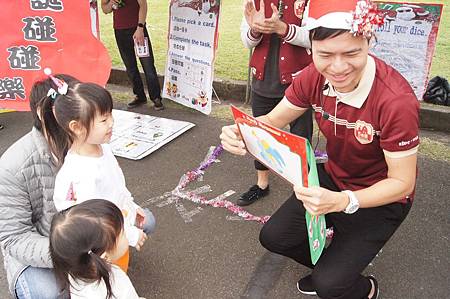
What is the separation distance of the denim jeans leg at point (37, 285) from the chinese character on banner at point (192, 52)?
2669mm

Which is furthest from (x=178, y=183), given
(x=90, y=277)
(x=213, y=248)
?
(x=90, y=277)

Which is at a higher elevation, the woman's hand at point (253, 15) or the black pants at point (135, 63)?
the woman's hand at point (253, 15)

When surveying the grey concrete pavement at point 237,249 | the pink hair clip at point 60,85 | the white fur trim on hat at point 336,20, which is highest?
the white fur trim on hat at point 336,20

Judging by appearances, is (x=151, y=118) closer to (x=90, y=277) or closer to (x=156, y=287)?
(x=156, y=287)

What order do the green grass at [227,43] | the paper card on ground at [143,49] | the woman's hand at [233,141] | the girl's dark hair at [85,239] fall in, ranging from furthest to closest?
the green grass at [227,43] < the paper card on ground at [143,49] < the woman's hand at [233,141] < the girl's dark hair at [85,239]

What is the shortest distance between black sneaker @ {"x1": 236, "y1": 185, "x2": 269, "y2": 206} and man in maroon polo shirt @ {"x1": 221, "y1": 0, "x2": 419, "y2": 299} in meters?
0.77

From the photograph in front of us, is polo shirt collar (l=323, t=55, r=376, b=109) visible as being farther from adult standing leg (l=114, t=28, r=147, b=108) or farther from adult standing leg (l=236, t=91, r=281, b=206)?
adult standing leg (l=114, t=28, r=147, b=108)

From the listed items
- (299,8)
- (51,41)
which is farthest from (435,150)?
(51,41)

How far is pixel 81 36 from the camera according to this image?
9.40ft

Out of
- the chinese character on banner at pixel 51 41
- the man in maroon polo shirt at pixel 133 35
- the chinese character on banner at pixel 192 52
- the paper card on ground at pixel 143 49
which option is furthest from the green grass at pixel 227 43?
the chinese character on banner at pixel 51 41

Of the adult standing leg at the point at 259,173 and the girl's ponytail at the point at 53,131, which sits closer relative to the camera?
the girl's ponytail at the point at 53,131

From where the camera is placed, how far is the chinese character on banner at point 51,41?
2.85 metres

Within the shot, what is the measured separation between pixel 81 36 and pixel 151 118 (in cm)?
166

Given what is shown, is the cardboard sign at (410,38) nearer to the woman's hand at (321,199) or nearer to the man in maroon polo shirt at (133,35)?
the man in maroon polo shirt at (133,35)
